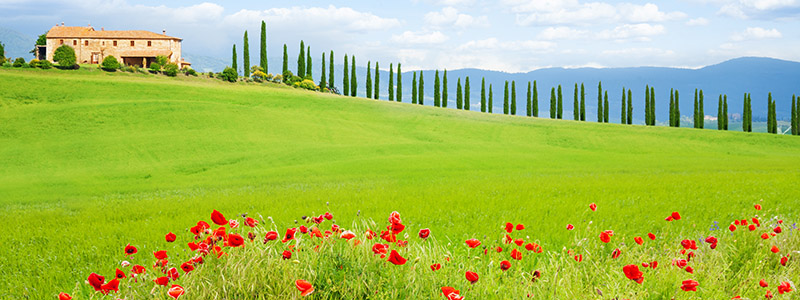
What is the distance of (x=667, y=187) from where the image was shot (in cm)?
1400

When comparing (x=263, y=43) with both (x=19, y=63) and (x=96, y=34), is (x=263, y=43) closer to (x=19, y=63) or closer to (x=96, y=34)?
(x=96, y=34)

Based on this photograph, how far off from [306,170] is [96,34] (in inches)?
2593

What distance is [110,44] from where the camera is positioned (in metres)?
71.9

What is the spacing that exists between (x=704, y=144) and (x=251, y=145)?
125ft

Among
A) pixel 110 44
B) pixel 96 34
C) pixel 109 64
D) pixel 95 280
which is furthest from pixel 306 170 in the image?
pixel 96 34

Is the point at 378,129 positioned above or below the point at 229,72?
below

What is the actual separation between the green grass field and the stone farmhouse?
16.0 meters

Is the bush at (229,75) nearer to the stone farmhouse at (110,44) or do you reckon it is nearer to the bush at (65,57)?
the stone farmhouse at (110,44)

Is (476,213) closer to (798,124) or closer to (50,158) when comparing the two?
(50,158)

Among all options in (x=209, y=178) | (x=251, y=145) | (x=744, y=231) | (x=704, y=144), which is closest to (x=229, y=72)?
(x=251, y=145)

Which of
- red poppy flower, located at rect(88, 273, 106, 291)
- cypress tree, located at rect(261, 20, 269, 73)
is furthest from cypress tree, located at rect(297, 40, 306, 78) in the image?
red poppy flower, located at rect(88, 273, 106, 291)

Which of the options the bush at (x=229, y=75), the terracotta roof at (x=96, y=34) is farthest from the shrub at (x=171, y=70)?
the terracotta roof at (x=96, y=34)

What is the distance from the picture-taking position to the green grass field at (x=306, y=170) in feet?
26.9

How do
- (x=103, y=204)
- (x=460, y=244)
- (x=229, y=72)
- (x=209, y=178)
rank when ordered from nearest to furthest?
(x=460, y=244)
(x=103, y=204)
(x=209, y=178)
(x=229, y=72)
